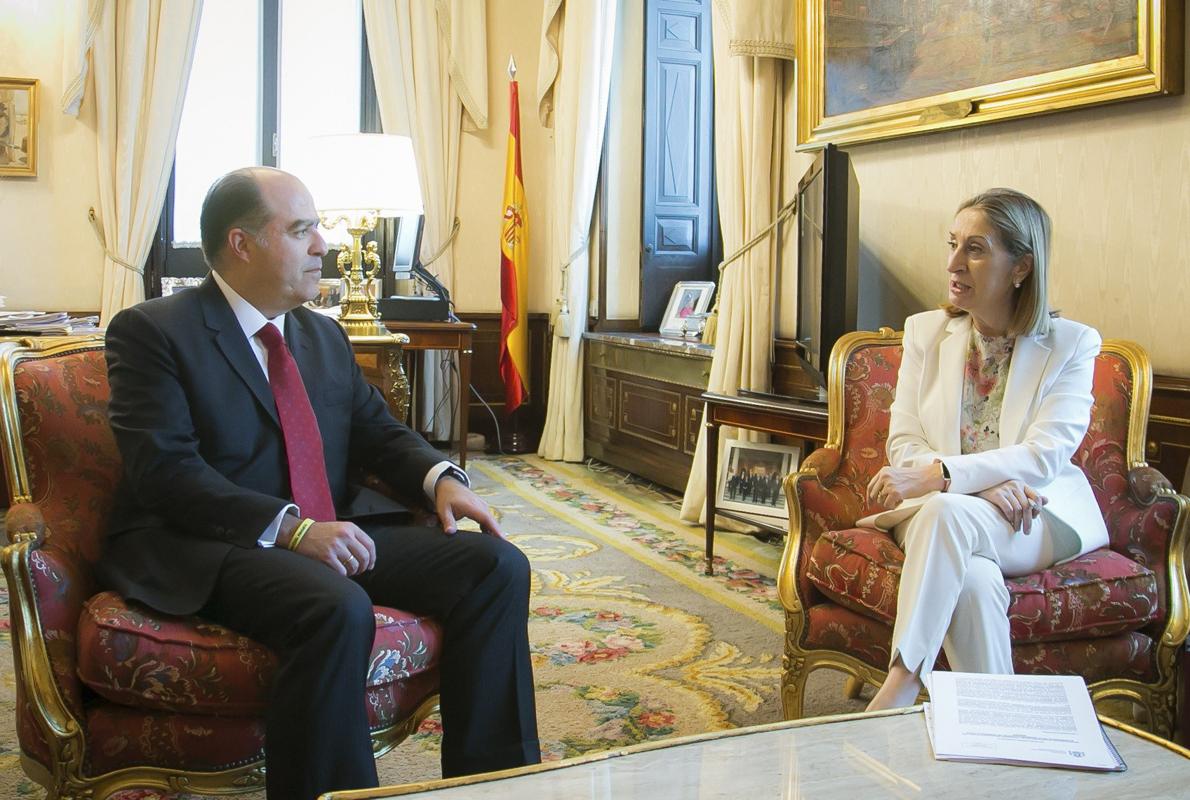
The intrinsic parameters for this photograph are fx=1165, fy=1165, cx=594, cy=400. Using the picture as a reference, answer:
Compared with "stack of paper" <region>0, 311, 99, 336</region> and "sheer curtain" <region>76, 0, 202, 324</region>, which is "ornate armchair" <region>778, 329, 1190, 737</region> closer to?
"stack of paper" <region>0, 311, 99, 336</region>

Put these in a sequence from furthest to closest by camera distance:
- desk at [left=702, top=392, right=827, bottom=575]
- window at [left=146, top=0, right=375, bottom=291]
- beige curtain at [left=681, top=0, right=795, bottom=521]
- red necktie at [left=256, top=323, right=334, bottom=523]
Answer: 1. window at [left=146, top=0, right=375, bottom=291]
2. beige curtain at [left=681, top=0, right=795, bottom=521]
3. desk at [left=702, top=392, right=827, bottom=575]
4. red necktie at [left=256, top=323, right=334, bottom=523]

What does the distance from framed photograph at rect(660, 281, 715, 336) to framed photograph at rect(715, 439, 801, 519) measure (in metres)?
1.32

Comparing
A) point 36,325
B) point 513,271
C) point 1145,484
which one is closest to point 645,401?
point 513,271

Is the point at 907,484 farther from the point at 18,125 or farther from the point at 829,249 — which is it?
the point at 18,125

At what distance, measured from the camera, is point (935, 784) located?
1482 millimetres

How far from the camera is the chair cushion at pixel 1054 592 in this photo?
88.0 inches

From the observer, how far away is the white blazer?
2.41 meters

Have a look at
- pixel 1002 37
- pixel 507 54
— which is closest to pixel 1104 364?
pixel 1002 37

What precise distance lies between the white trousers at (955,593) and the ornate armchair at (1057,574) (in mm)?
59

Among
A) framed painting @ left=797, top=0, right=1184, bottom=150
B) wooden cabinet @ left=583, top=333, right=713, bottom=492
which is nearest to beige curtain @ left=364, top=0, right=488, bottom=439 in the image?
wooden cabinet @ left=583, top=333, right=713, bottom=492

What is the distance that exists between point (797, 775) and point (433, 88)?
5740 mm

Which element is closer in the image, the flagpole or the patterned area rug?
the patterned area rug

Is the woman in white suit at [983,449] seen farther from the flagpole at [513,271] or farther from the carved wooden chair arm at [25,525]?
the flagpole at [513,271]

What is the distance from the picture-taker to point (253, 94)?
6516mm
